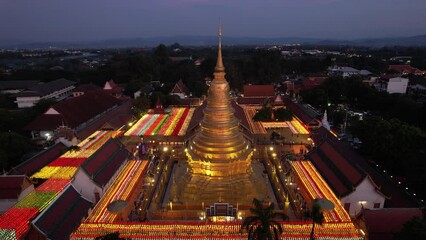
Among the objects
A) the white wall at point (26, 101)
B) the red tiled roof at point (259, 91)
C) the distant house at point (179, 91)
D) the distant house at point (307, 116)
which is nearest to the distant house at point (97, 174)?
the distant house at point (307, 116)

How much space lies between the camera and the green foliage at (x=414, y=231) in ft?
41.7

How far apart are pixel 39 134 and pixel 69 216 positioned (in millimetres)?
23196

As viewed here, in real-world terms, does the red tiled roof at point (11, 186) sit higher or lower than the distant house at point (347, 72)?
higher

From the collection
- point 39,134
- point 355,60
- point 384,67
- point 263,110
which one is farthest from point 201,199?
point 355,60

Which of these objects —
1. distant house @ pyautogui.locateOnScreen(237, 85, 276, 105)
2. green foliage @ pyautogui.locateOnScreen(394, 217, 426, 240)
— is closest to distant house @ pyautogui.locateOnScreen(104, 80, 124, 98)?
distant house @ pyautogui.locateOnScreen(237, 85, 276, 105)

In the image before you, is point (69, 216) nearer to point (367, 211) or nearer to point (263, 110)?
point (367, 211)

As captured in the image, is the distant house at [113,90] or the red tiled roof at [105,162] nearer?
the red tiled roof at [105,162]

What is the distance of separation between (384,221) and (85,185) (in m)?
17.8

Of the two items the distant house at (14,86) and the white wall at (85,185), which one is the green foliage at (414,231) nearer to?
the white wall at (85,185)

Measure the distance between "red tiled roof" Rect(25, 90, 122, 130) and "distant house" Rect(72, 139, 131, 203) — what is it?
571 inches

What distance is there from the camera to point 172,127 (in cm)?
3575

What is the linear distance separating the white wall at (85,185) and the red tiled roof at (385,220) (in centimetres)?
1597

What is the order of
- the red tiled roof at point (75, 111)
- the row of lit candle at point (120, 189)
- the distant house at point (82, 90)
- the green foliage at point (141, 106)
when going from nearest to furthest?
1. the row of lit candle at point (120, 189)
2. the red tiled roof at point (75, 111)
3. the green foliage at point (141, 106)
4. the distant house at point (82, 90)

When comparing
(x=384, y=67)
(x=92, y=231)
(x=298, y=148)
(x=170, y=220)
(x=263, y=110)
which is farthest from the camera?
(x=384, y=67)
